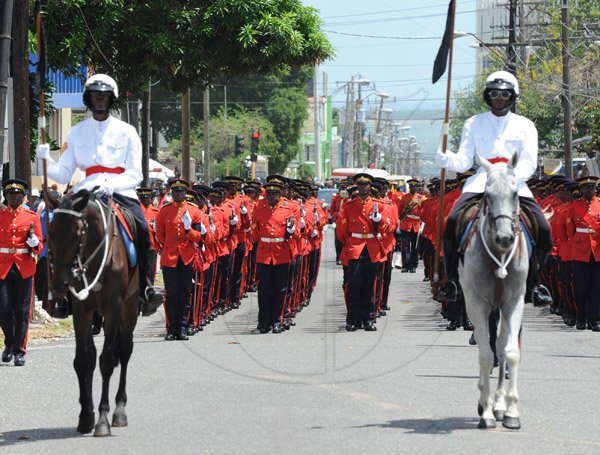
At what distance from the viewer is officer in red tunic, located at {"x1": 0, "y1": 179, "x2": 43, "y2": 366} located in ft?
49.9

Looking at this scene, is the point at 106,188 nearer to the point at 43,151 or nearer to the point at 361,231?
the point at 43,151

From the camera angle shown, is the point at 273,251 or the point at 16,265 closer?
the point at 16,265

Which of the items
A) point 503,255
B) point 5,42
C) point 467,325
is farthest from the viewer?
point 467,325

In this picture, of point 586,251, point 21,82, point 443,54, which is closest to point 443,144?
point 443,54

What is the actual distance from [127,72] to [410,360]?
34.9ft

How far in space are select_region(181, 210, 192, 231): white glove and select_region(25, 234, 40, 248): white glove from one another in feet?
A: 10.7

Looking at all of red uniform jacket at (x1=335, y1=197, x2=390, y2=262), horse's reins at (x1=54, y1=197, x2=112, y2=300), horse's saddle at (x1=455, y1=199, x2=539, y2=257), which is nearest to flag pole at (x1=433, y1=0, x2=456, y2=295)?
horse's saddle at (x1=455, y1=199, x2=539, y2=257)

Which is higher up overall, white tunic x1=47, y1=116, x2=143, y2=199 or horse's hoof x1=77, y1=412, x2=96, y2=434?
white tunic x1=47, y1=116, x2=143, y2=199

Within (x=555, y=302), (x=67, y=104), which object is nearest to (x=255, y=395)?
(x=555, y=302)

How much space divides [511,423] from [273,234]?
967 cm

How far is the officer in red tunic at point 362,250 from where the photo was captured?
19.6 metres

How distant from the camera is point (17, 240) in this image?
15.4 metres

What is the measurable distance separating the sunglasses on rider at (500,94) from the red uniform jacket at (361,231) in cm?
851

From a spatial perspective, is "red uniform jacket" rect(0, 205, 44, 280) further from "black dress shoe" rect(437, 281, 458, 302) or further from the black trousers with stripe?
"black dress shoe" rect(437, 281, 458, 302)
